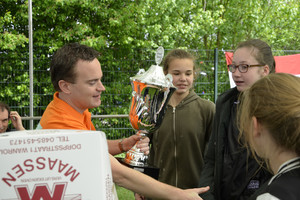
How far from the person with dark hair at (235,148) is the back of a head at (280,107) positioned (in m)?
0.56

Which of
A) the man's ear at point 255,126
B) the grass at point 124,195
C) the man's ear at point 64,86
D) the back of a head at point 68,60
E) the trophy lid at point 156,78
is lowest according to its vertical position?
the grass at point 124,195

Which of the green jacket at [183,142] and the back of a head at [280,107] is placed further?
the green jacket at [183,142]

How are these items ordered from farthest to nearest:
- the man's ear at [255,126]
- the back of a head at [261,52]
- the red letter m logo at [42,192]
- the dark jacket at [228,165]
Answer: the back of a head at [261,52]
the dark jacket at [228,165]
the man's ear at [255,126]
the red letter m logo at [42,192]

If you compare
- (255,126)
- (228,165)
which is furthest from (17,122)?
(255,126)

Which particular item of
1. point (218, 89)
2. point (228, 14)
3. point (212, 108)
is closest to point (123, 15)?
point (218, 89)

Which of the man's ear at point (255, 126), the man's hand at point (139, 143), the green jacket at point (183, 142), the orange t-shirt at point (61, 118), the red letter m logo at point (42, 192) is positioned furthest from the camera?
the green jacket at point (183, 142)

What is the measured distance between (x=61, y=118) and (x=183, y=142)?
3.62 ft

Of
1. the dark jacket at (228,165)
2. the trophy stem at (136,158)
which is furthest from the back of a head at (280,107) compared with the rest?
the trophy stem at (136,158)

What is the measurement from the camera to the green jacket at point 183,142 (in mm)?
2701

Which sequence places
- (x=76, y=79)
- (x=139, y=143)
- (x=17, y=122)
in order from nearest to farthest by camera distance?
1. (x=76, y=79)
2. (x=139, y=143)
3. (x=17, y=122)

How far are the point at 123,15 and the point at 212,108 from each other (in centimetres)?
755

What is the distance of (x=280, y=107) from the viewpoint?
135 centimetres

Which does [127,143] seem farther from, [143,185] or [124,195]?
[124,195]

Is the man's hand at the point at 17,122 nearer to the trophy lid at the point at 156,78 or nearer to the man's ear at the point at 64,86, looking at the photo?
the trophy lid at the point at 156,78
